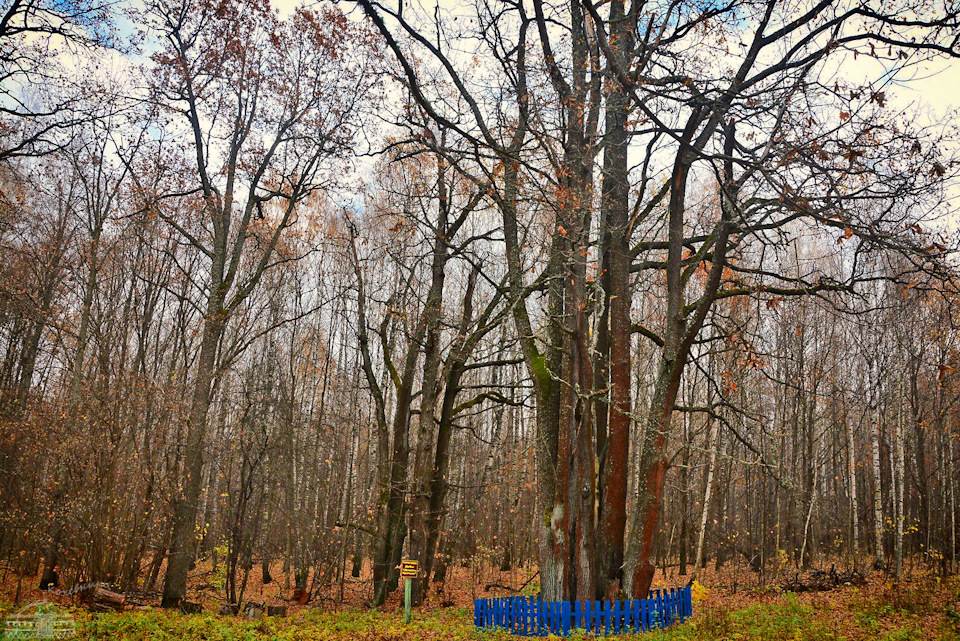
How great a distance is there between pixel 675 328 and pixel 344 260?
51.3 feet

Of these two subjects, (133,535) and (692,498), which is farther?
(692,498)

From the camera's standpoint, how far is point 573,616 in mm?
8742

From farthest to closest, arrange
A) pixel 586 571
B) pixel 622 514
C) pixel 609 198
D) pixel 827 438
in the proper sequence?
1. pixel 827 438
2. pixel 609 198
3. pixel 622 514
4. pixel 586 571

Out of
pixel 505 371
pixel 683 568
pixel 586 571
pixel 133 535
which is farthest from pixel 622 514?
pixel 505 371

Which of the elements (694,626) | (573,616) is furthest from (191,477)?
(694,626)

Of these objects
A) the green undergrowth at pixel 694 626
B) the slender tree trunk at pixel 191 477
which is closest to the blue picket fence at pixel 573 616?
the green undergrowth at pixel 694 626

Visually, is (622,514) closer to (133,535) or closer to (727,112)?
(727,112)

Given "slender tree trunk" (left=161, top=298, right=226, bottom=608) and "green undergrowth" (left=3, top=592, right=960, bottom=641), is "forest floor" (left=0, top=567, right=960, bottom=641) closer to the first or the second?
"green undergrowth" (left=3, top=592, right=960, bottom=641)

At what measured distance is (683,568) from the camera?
1955 cm

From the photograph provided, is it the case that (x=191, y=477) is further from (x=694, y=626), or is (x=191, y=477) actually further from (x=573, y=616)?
(x=694, y=626)

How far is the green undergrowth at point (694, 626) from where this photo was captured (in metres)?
7.76

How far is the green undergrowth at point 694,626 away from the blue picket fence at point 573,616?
357mm

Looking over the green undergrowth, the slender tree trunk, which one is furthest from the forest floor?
the slender tree trunk

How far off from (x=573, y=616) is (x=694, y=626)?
1.69m
